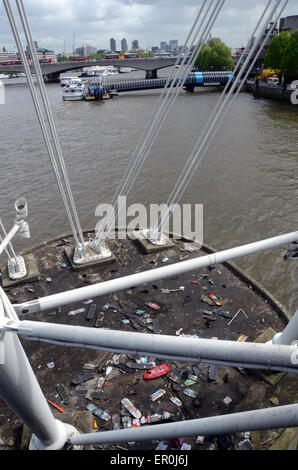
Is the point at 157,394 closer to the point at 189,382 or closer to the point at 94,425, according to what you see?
the point at 189,382

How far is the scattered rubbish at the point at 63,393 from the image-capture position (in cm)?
538

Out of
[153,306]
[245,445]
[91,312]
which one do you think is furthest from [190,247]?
[245,445]

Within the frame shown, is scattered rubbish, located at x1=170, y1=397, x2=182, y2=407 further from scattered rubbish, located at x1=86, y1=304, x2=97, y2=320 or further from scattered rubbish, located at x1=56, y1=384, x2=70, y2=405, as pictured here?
scattered rubbish, located at x1=86, y1=304, x2=97, y2=320

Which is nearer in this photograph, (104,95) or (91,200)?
(91,200)

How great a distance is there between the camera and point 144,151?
25.7ft

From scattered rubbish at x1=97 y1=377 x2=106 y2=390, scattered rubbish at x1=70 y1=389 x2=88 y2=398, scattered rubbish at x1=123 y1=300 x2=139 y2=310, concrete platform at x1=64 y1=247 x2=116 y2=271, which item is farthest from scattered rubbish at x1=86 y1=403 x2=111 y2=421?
concrete platform at x1=64 y1=247 x2=116 y2=271

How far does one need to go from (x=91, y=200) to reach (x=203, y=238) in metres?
5.77

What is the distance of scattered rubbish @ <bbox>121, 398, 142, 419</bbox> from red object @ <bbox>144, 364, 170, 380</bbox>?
1.70 feet

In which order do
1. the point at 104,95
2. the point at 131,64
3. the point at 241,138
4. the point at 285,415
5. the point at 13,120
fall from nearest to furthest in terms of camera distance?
the point at 285,415, the point at 241,138, the point at 13,120, the point at 104,95, the point at 131,64

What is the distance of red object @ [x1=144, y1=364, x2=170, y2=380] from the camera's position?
18.9 feet

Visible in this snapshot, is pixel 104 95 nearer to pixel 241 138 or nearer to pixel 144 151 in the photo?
pixel 241 138

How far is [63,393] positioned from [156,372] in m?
1.58

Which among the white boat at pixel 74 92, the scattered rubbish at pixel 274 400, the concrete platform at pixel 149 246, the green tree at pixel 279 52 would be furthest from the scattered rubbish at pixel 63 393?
the white boat at pixel 74 92

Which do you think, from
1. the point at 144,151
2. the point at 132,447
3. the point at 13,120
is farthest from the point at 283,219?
the point at 13,120
